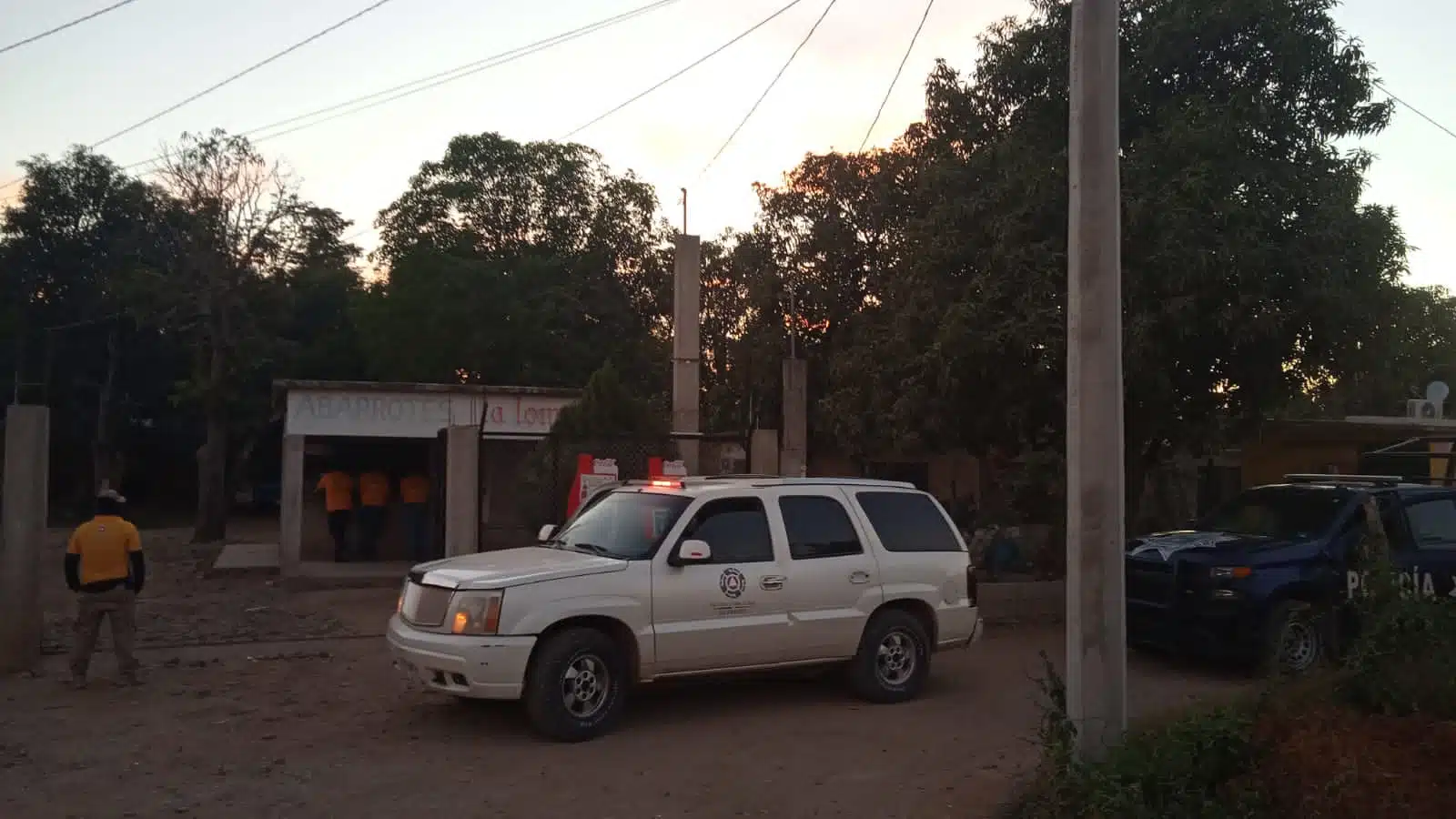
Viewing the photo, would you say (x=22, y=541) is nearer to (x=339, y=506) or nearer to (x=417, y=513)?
(x=339, y=506)

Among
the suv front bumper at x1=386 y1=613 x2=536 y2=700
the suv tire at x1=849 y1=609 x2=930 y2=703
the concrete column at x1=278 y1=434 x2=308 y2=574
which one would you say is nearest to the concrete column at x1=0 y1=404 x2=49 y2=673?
the suv front bumper at x1=386 y1=613 x2=536 y2=700

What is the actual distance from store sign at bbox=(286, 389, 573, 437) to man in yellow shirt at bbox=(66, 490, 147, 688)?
30.3 ft

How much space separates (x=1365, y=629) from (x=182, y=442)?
4316cm

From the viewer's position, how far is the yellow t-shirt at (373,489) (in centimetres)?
2067

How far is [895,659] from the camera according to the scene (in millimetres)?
9359

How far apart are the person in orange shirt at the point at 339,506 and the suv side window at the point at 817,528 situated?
1334 cm

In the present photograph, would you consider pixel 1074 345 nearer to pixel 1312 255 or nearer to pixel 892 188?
pixel 1312 255

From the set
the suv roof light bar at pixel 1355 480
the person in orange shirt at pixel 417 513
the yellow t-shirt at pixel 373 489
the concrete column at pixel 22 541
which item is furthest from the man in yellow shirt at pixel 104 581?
the suv roof light bar at pixel 1355 480

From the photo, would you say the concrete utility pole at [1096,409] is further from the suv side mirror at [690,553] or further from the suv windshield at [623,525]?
the suv windshield at [623,525]

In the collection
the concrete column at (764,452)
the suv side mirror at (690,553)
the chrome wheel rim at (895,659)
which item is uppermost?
the concrete column at (764,452)

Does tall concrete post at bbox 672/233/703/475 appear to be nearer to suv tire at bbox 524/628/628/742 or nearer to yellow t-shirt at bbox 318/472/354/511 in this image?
suv tire at bbox 524/628/628/742

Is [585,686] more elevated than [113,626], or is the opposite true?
[113,626]

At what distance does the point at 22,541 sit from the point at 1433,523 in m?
12.8

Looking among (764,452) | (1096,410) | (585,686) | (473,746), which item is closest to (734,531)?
(585,686)
